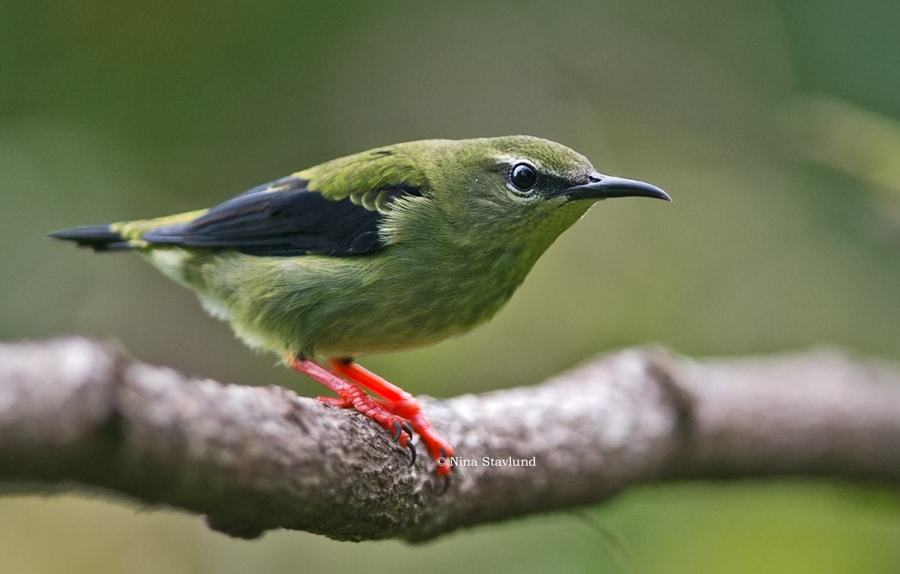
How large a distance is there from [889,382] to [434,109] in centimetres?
438

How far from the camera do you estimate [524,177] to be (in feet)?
14.6

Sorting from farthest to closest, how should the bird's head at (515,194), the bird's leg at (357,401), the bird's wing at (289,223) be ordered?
the bird's wing at (289,223)
the bird's head at (515,194)
the bird's leg at (357,401)

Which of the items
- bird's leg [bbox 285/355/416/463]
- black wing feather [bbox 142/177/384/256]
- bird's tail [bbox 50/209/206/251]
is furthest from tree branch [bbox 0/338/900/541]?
bird's tail [bbox 50/209/206/251]

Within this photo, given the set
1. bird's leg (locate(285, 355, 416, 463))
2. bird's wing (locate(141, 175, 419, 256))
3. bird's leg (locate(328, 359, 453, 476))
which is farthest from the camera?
bird's wing (locate(141, 175, 419, 256))

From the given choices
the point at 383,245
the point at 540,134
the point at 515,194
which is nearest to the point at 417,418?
the point at 383,245

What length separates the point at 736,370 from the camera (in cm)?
603

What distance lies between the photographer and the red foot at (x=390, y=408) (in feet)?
11.9

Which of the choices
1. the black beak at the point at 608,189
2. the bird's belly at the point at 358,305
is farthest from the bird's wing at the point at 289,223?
the black beak at the point at 608,189

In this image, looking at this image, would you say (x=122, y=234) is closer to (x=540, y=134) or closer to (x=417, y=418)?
(x=417, y=418)

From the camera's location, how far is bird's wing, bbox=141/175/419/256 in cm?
450

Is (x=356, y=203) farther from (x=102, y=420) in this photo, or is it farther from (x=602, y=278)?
(x=602, y=278)

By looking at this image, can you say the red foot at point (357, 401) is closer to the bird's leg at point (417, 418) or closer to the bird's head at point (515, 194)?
the bird's leg at point (417, 418)

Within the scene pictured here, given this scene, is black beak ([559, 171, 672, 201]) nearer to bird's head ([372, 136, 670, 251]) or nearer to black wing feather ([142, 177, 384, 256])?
bird's head ([372, 136, 670, 251])

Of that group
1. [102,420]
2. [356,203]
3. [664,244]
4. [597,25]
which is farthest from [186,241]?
[597,25]
